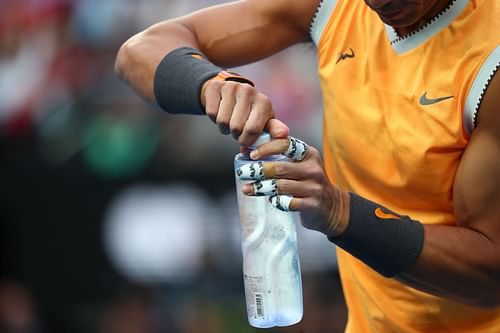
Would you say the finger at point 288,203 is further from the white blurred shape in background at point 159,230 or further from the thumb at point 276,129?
the white blurred shape in background at point 159,230

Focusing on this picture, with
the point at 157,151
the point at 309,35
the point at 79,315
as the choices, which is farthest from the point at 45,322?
the point at 309,35

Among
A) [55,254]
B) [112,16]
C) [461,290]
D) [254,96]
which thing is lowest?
[55,254]

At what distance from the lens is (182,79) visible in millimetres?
3121

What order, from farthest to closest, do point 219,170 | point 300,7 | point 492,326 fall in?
point 219,170 < point 300,7 < point 492,326

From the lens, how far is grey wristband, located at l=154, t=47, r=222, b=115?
303 cm

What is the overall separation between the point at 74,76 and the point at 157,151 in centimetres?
95

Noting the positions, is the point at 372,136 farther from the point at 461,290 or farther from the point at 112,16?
the point at 112,16

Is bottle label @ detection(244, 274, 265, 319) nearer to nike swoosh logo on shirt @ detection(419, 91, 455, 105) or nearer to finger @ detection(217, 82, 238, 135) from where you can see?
finger @ detection(217, 82, 238, 135)

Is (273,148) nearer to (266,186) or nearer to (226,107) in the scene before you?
(266,186)

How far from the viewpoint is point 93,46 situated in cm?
781

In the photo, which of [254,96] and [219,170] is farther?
[219,170]

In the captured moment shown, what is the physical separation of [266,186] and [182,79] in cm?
72

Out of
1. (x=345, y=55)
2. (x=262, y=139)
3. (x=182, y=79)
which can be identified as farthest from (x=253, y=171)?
→ (x=345, y=55)

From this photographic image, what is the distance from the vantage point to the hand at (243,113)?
258 centimetres
